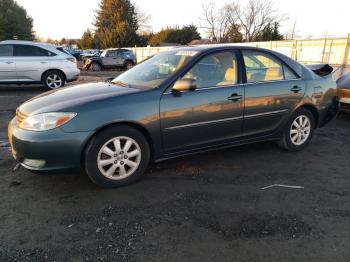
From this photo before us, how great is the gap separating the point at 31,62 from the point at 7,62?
0.69 meters

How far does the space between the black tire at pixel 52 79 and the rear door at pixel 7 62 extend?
969 mm

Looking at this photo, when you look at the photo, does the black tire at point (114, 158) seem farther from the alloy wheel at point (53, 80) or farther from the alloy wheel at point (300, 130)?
the alloy wheel at point (53, 80)

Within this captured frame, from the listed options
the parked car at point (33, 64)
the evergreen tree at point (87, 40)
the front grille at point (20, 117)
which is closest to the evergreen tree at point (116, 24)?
the evergreen tree at point (87, 40)

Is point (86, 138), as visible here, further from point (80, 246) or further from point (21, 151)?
point (80, 246)

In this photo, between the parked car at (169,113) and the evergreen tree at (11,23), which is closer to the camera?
the parked car at (169,113)

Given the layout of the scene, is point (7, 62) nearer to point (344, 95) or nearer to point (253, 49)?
point (253, 49)

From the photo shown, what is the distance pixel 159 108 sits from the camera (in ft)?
12.8

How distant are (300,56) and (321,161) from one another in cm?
1587

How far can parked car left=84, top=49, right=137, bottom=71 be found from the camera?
25125 millimetres

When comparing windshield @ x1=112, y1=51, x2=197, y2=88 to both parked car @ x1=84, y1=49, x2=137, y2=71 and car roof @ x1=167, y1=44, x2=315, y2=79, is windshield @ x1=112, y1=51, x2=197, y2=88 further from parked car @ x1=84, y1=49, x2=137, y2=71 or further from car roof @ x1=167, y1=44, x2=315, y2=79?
parked car @ x1=84, y1=49, x2=137, y2=71

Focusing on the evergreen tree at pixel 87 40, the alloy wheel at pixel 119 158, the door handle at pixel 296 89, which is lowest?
the alloy wheel at pixel 119 158

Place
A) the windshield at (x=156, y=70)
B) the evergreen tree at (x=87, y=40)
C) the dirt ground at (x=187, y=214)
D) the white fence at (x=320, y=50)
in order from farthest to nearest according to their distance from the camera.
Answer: the evergreen tree at (x=87, y=40) < the white fence at (x=320, y=50) < the windshield at (x=156, y=70) < the dirt ground at (x=187, y=214)

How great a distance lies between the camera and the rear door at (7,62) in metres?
10.7

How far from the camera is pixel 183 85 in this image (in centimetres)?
394
